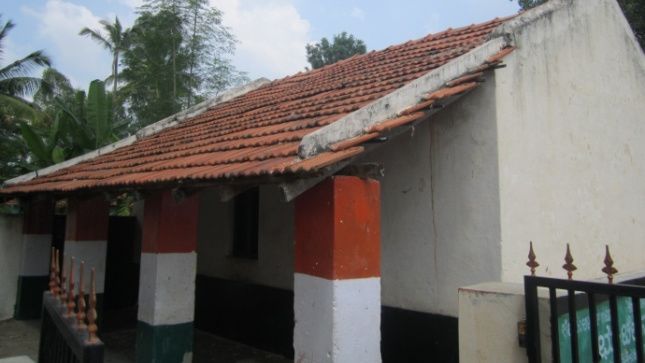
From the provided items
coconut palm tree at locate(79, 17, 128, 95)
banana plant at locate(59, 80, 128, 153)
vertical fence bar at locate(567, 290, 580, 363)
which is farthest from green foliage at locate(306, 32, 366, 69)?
vertical fence bar at locate(567, 290, 580, 363)

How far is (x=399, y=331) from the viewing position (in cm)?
547

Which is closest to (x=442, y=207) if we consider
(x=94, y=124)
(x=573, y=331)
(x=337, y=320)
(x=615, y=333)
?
(x=337, y=320)

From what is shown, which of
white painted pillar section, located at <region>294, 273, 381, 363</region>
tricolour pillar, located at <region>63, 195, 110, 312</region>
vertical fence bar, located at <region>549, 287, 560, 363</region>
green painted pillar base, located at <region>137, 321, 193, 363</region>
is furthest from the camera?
tricolour pillar, located at <region>63, 195, 110, 312</region>

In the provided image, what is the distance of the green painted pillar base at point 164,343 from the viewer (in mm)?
5707

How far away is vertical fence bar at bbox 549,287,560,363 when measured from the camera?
2.78 metres

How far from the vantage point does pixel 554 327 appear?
2783 mm

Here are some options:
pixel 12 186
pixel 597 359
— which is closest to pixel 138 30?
pixel 12 186

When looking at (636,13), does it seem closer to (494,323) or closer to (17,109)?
(494,323)

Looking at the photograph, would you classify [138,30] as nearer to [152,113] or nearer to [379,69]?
[152,113]

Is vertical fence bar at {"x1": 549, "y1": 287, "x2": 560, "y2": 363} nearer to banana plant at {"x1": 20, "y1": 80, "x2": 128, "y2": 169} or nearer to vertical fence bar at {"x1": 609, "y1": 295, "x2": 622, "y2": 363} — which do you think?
vertical fence bar at {"x1": 609, "y1": 295, "x2": 622, "y2": 363}

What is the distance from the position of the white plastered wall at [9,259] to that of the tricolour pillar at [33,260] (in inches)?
6.0

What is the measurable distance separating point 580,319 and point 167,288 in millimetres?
4345

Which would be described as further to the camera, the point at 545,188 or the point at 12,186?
Result: the point at 12,186

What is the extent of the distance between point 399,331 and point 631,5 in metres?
12.1
